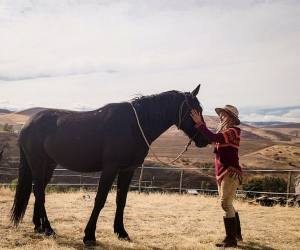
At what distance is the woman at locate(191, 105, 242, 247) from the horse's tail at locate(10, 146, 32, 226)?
10.6ft

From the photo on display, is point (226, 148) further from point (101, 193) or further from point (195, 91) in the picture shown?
point (101, 193)

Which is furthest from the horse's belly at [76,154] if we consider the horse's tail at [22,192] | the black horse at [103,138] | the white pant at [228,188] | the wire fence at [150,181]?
the wire fence at [150,181]

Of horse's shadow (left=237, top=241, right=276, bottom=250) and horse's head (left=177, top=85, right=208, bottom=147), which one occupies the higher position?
horse's head (left=177, top=85, right=208, bottom=147)

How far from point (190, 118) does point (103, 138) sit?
55.5 inches

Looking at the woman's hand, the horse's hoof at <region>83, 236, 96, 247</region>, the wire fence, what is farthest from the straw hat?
the wire fence

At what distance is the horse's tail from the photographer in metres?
7.67

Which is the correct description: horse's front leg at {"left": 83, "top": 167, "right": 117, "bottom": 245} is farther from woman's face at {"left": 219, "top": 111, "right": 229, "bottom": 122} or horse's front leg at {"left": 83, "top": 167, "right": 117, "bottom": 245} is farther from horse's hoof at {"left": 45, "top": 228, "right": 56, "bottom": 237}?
woman's face at {"left": 219, "top": 111, "right": 229, "bottom": 122}

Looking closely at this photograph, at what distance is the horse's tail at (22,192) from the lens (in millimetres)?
7668

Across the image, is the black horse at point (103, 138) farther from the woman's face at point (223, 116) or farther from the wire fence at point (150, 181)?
the wire fence at point (150, 181)

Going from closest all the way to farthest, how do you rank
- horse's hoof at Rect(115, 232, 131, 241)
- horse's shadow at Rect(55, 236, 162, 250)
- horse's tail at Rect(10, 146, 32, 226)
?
horse's shadow at Rect(55, 236, 162, 250) → horse's hoof at Rect(115, 232, 131, 241) → horse's tail at Rect(10, 146, 32, 226)

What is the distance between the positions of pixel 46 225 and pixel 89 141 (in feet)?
5.60

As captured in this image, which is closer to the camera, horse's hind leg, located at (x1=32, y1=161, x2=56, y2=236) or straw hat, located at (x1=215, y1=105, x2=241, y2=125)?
straw hat, located at (x1=215, y1=105, x2=241, y2=125)

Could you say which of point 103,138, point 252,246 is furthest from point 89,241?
point 252,246

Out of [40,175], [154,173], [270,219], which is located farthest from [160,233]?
[154,173]
